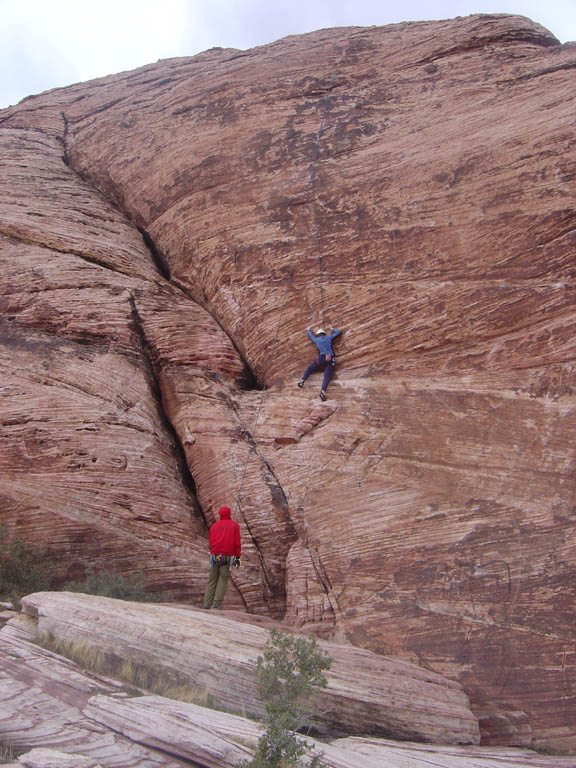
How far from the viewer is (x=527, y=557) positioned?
989 cm

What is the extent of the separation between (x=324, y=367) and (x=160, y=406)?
3.76 meters

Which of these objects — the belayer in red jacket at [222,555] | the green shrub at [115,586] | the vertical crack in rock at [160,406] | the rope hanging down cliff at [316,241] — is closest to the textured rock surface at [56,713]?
the green shrub at [115,586]

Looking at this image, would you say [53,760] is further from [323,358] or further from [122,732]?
[323,358]

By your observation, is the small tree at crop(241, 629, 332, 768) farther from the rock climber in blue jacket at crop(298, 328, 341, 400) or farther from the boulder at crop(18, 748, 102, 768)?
the rock climber in blue jacket at crop(298, 328, 341, 400)

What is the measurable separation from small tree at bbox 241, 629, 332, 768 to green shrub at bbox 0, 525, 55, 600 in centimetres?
479

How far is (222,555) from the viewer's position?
34.8 ft

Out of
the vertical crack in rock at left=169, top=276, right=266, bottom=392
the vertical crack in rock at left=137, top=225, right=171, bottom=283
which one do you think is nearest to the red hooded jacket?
the vertical crack in rock at left=169, top=276, right=266, bottom=392

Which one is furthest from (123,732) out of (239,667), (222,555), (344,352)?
(344,352)

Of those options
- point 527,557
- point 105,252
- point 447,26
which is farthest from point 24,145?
point 527,557

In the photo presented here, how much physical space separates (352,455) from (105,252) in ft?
27.4

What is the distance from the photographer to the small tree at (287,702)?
597 cm

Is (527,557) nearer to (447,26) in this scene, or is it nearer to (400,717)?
(400,717)

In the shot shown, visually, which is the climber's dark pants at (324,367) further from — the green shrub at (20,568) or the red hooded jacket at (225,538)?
the green shrub at (20,568)

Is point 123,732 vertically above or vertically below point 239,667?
below
